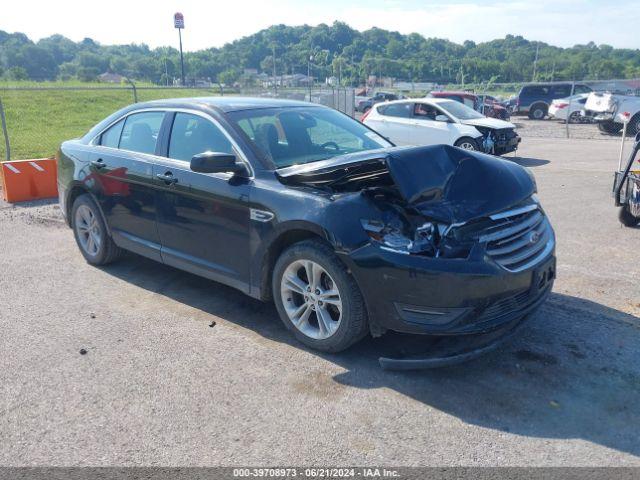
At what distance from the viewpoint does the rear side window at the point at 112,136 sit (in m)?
5.73

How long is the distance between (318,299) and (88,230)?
10.7 ft

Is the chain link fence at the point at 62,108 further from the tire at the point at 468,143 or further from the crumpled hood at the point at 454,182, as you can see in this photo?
the crumpled hood at the point at 454,182

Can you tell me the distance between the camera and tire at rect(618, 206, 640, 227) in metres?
7.27

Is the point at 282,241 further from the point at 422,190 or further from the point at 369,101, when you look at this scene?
the point at 369,101

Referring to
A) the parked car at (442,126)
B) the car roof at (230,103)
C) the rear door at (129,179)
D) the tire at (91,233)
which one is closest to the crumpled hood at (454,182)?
the car roof at (230,103)

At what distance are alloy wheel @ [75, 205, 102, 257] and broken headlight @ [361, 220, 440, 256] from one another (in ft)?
11.2

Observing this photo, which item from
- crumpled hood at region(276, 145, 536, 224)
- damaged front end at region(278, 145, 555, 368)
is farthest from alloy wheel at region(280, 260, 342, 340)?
crumpled hood at region(276, 145, 536, 224)

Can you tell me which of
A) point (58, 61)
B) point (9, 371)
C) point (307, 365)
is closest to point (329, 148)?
point (307, 365)

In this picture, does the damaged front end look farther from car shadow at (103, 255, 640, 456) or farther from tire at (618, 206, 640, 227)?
tire at (618, 206, 640, 227)

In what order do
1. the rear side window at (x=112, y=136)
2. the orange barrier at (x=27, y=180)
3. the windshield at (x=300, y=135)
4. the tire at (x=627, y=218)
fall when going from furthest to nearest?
the orange barrier at (x=27, y=180) → the tire at (x=627, y=218) → the rear side window at (x=112, y=136) → the windshield at (x=300, y=135)

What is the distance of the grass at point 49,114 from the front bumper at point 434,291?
1159 centimetres

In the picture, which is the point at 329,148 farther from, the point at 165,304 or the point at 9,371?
the point at 9,371

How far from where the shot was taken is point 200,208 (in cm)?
464

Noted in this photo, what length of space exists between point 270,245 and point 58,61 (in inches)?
3293
